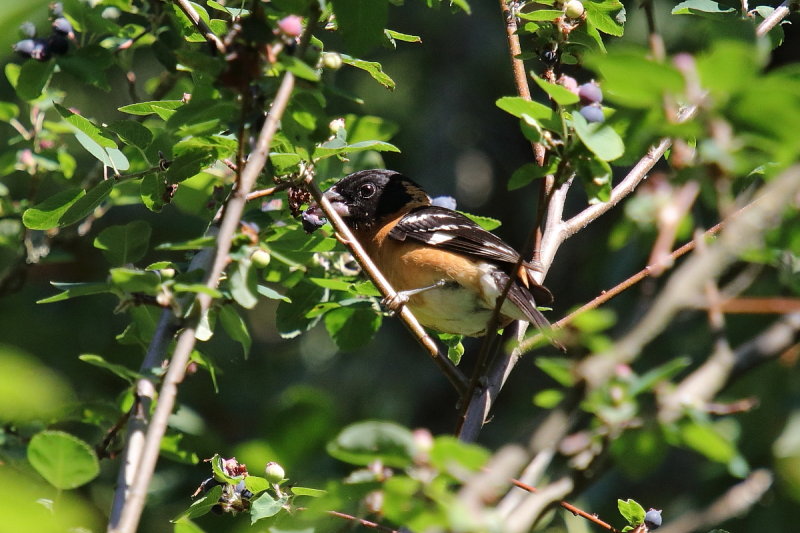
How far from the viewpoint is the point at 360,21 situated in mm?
1979

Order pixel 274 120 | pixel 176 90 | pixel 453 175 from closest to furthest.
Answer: pixel 274 120 → pixel 176 90 → pixel 453 175

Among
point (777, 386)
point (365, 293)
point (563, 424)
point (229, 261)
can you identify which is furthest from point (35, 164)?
point (777, 386)

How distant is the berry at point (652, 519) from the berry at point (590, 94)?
101cm

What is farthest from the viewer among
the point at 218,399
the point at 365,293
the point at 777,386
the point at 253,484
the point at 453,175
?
the point at 453,175

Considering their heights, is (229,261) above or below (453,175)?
above

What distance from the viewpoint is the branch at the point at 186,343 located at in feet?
4.83

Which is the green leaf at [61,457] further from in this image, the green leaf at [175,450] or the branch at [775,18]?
the branch at [775,18]

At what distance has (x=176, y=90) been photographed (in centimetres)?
341

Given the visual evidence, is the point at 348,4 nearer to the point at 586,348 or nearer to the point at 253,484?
the point at 586,348

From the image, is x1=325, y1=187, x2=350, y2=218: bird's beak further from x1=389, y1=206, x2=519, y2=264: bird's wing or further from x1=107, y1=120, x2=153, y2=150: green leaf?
x1=107, y1=120, x2=153, y2=150: green leaf

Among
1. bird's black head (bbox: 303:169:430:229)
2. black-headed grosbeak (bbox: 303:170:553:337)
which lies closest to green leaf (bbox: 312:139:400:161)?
black-headed grosbeak (bbox: 303:170:553:337)

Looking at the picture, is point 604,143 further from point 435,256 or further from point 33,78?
point 435,256

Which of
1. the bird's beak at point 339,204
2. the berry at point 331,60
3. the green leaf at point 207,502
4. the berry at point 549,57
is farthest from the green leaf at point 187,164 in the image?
the bird's beak at point 339,204

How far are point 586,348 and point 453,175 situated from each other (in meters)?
5.75
